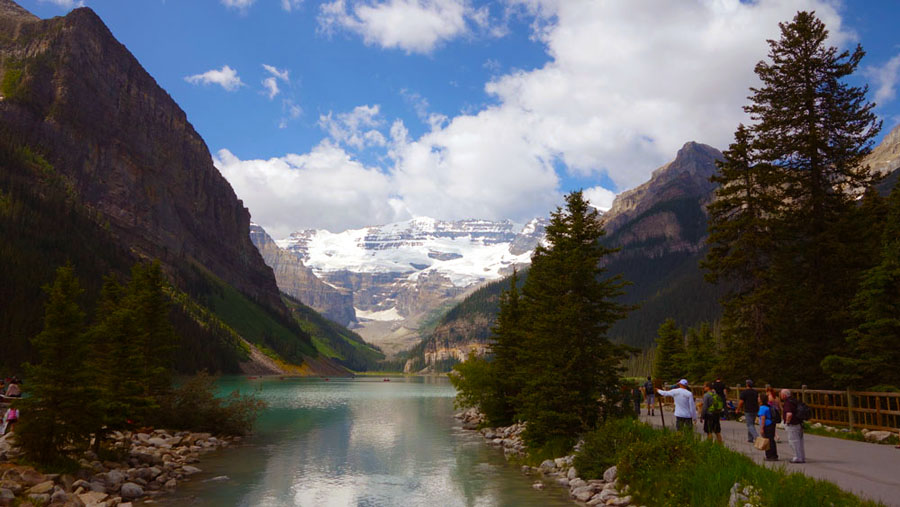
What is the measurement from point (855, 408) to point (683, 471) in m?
13.9

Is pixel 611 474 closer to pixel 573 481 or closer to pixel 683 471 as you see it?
pixel 573 481

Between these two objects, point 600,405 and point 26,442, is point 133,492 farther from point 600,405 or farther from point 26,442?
point 600,405

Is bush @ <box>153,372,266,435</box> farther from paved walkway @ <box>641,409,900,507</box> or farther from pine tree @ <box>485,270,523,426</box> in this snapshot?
paved walkway @ <box>641,409,900,507</box>

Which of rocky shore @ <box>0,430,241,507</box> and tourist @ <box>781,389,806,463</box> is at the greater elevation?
tourist @ <box>781,389,806,463</box>

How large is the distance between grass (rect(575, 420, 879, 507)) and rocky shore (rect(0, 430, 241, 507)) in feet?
68.7

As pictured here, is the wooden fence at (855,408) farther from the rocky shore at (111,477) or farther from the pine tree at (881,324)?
the rocky shore at (111,477)

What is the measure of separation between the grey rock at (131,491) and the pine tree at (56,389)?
3.01 metres

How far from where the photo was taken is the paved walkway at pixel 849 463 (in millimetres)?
16609

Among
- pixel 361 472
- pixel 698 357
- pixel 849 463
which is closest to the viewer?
pixel 849 463

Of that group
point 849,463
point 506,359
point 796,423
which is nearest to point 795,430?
point 796,423

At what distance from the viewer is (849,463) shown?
20.9 meters

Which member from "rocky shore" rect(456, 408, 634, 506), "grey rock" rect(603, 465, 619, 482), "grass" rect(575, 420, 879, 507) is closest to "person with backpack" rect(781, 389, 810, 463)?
"grass" rect(575, 420, 879, 507)

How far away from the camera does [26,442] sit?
82.9ft

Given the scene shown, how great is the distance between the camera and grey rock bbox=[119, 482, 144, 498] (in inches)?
1057
